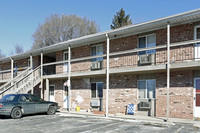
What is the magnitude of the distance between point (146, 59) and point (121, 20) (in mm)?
25970

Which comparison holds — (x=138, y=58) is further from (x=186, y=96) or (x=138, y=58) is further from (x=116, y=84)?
(x=186, y=96)

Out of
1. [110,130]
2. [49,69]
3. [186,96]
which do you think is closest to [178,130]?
[110,130]

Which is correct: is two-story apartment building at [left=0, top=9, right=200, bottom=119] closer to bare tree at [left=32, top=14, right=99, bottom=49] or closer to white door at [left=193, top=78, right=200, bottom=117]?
white door at [left=193, top=78, right=200, bottom=117]

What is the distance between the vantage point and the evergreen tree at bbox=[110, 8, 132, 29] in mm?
37688

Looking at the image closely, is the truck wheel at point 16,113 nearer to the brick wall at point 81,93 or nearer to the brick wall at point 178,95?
the brick wall at point 81,93

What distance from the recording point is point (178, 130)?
8711 millimetres

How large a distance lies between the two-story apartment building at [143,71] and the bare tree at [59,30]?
2108cm

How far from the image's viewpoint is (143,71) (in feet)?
41.7

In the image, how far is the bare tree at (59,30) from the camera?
3959 centimetres

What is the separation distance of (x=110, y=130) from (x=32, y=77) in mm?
10664

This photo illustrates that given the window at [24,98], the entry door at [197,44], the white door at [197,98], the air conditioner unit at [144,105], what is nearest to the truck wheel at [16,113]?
the window at [24,98]

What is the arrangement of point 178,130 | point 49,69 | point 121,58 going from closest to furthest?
point 178,130, point 121,58, point 49,69

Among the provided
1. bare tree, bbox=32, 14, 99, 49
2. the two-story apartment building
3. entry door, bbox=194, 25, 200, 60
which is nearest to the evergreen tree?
bare tree, bbox=32, 14, 99, 49

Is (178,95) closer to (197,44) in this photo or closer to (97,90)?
(197,44)
